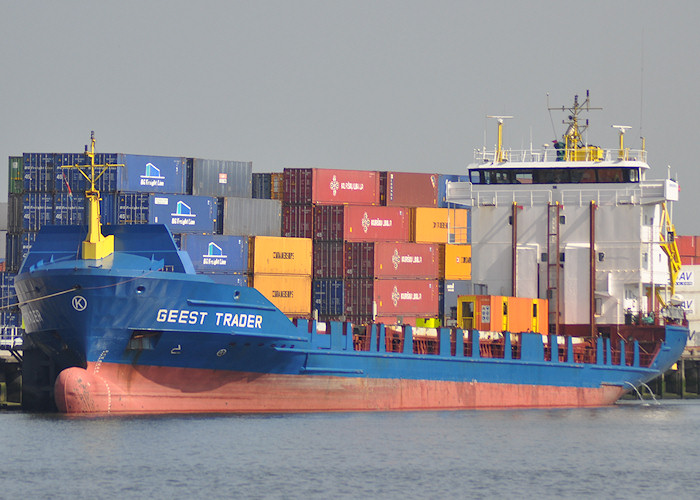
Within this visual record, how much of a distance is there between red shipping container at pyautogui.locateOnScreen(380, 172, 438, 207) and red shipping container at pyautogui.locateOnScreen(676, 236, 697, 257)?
15.2 meters

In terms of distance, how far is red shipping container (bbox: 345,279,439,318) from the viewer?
162 feet

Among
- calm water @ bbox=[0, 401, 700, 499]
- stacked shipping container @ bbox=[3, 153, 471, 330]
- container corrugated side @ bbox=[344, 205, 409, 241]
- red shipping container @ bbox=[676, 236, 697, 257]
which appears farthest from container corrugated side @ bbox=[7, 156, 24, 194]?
red shipping container @ bbox=[676, 236, 697, 257]

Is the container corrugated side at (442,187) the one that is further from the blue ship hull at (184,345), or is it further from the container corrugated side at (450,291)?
the blue ship hull at (184,345)

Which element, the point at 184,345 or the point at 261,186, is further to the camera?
the point at 261,186

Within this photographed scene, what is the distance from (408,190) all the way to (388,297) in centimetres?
485

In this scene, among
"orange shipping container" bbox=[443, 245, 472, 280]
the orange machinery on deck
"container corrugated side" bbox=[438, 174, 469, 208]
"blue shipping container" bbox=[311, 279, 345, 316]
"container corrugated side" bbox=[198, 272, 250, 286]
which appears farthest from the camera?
"container corrugated side" bbox=[438, 174, 469, 208]

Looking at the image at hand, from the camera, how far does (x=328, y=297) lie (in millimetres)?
49375

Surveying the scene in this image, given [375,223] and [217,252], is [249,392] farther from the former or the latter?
[375,223]

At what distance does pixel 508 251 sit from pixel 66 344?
15.4 metres

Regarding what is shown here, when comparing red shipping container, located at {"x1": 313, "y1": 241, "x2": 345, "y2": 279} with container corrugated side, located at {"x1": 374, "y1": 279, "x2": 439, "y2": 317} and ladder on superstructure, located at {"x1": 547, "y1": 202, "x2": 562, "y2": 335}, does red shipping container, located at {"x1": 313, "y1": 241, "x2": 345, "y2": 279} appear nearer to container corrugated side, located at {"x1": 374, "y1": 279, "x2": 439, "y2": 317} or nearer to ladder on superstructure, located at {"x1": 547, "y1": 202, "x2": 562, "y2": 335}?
container corrugated side, located at {"x1": 374, "y1": 279, "x2": 439, "y2": 317}

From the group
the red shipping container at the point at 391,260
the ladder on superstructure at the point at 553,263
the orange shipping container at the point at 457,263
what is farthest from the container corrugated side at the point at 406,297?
the ladder on superstructure at the point at 553,263

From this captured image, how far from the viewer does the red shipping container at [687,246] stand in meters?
61.5

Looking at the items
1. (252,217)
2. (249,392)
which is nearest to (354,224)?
(252,217)

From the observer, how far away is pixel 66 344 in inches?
1267
